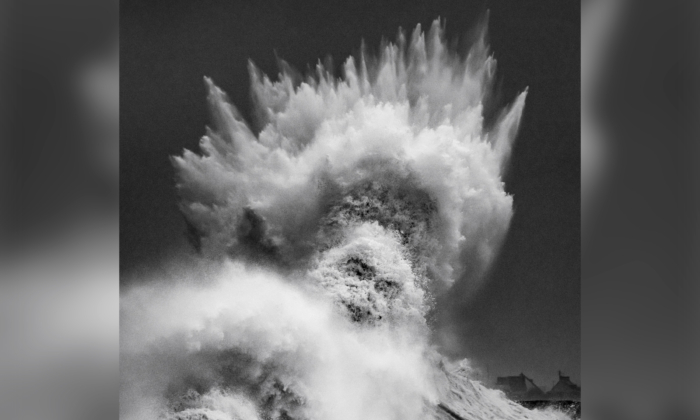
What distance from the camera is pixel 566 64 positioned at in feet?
13.4

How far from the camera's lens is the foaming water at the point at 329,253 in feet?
12.5

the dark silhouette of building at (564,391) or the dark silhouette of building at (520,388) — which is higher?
the dark silhouette of building at (564,391)

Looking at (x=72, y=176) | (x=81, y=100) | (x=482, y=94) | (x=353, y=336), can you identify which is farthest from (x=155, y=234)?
(x=482, y=94)

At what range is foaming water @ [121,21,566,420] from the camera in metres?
3.80

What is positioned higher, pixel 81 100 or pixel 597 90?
pixel 597 90

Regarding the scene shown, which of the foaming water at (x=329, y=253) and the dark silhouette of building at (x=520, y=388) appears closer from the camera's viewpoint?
the foaming water at (x=329, y=253)

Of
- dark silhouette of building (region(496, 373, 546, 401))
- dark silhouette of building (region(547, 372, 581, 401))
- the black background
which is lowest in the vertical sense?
dark silhouette of building (region(496, 373, 546, 401))

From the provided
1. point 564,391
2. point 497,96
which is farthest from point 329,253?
point 564,391

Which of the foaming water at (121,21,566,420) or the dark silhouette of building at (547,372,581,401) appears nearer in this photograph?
the foaming water at (121,21,566,420)

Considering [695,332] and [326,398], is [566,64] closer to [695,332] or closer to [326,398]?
[695,332]

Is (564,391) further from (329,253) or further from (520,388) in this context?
(329,253)

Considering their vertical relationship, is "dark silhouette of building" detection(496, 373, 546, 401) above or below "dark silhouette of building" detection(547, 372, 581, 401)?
below

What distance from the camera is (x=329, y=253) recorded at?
3863mm

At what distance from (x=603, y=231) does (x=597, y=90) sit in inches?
32.2
